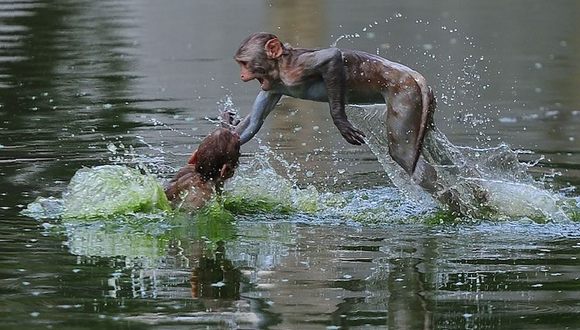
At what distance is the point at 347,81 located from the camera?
9453 millimetres

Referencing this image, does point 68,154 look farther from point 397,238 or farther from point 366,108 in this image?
point 397,238

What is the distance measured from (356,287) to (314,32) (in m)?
16.0

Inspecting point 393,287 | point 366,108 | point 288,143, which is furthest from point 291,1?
point 393,287

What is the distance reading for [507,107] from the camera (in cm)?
1518

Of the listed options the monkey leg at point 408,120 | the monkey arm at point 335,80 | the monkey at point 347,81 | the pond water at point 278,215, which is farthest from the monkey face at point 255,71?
the pond water at point 278,215

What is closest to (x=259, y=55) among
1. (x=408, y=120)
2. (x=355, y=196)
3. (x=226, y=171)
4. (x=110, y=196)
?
(x=226, y=171)

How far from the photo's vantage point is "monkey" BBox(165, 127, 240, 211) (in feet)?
30.6

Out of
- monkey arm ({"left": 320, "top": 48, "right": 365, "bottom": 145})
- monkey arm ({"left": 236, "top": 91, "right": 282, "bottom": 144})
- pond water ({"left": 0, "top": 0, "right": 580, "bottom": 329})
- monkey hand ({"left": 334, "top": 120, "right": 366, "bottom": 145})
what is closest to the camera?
pond water ({"left": 0, "top": 0, "right": 580, "bottom": 329})

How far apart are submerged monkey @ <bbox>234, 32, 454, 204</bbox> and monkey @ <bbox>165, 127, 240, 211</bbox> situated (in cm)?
44

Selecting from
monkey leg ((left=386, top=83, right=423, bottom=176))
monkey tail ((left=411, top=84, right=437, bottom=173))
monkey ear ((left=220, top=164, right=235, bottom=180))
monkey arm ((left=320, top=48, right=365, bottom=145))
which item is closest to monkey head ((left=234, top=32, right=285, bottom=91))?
monkey arm ((left=320, top=48, right=365, bottom=145))

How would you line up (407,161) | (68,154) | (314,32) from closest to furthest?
1. (407,161)
2. (68,154)
3. (314,32)

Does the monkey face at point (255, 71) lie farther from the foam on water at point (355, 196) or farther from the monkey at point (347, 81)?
the foam on water at point (355, 196)

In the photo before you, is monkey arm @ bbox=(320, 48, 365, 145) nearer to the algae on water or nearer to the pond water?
the pond water

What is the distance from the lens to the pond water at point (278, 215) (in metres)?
7.00
